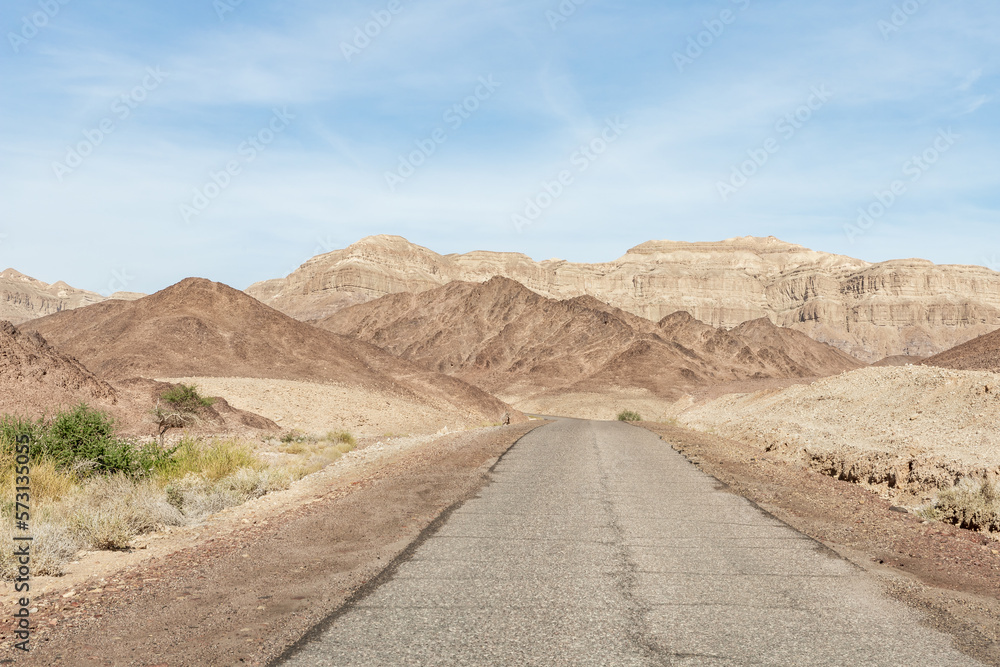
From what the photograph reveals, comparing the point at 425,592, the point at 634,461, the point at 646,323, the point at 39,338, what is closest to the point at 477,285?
the point at 646,323

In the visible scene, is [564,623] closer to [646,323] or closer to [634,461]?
[634,461]

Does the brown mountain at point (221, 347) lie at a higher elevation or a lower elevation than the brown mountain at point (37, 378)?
higher

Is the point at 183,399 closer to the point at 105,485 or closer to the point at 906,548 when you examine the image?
the point at 105,485

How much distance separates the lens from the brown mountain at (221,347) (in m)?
58.2

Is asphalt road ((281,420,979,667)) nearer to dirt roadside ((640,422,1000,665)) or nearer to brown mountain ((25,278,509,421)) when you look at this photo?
dirt roadside ((640,422,1000,665))

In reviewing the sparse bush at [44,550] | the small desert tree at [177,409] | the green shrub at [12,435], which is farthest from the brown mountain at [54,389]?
the sparse bush at [44,550]

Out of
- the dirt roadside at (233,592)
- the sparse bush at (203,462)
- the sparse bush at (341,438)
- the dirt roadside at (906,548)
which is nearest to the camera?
the dirt roadside at (233,592)

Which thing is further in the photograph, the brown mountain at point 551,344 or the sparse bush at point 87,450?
the brown mountain at point 551,344

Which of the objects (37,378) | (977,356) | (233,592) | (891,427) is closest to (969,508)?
(233,592)

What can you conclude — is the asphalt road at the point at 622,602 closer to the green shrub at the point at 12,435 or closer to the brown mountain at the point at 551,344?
the green shrub at the point at 12,435

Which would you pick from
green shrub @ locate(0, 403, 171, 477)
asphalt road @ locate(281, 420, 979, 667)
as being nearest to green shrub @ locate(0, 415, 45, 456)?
green shrub @ locate(0, 403, 171, 477)

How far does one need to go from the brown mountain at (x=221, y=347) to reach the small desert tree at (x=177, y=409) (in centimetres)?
2565

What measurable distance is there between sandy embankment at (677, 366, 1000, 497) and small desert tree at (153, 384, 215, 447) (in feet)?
76.7

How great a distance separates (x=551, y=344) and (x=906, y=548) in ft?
397
